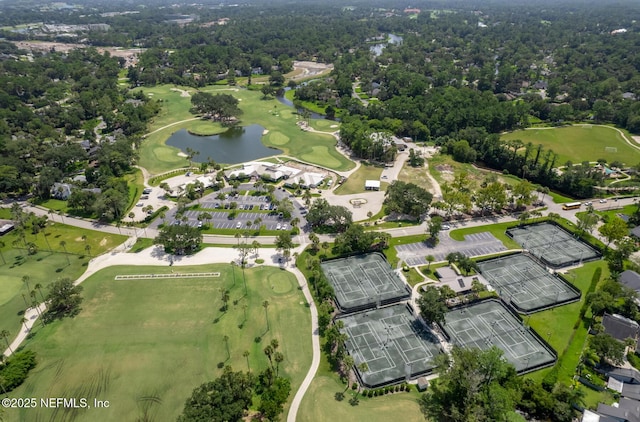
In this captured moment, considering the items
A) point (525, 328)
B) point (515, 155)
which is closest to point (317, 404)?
point (525, 328)

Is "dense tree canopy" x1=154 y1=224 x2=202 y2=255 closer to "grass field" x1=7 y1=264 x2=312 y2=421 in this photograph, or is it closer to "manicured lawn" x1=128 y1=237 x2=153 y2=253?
"manicured lawn" x1=128 y1=237 x2=153 y2=253

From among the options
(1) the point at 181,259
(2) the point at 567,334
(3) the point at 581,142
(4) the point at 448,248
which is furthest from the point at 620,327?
(3) the point at 581,142

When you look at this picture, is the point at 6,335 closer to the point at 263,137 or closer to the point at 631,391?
the point at 631,391

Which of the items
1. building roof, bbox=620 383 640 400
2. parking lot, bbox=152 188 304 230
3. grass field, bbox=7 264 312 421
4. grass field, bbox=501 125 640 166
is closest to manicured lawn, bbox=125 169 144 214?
parking lot, bbox=152 188 304 230

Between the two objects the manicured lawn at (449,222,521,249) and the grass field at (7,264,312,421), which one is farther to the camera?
the manicured lawn at (449,222,521,249)

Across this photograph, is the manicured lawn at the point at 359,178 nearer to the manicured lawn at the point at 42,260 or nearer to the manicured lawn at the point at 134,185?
the manicured lawn at the point at 134,185

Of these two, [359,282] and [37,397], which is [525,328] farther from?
[37,397]

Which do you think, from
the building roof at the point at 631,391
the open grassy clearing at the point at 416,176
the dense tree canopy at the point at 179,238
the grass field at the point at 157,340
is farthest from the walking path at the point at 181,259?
the building roof at the point at 631,391
